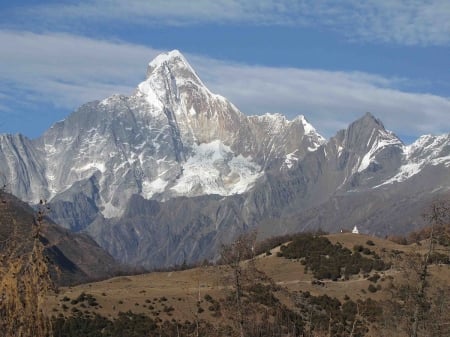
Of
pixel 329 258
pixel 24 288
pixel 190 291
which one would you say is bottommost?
pixel 24 288

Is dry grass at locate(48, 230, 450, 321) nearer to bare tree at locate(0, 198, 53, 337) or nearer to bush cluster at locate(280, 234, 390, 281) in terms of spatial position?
bush cluster at locate(280, 234, 390, 281)

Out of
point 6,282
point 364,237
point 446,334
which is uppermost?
point 364,237

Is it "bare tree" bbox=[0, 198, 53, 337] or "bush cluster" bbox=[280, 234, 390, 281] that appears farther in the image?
"bush cluster" bbox=[280, 234, 390, 281]

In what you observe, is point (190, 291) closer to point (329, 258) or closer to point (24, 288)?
point (329, 258)

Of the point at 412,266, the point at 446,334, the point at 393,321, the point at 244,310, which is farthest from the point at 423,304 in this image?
the point at 393,321

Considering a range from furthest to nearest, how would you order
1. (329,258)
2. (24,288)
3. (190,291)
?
(329,258)
(190,291)
(24,288)

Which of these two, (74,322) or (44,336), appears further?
(74,322)

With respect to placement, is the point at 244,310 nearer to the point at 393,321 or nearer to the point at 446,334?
the point at 446,334

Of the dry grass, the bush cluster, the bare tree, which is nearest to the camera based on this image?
the bare tree

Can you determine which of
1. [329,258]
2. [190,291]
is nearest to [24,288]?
[190,291]

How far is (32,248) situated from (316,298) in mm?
78130

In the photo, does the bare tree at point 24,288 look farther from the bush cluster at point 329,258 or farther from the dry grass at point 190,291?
the bush cluster at point 329,258

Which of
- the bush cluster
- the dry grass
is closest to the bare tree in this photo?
the dry grass

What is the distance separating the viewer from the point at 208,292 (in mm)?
93625
